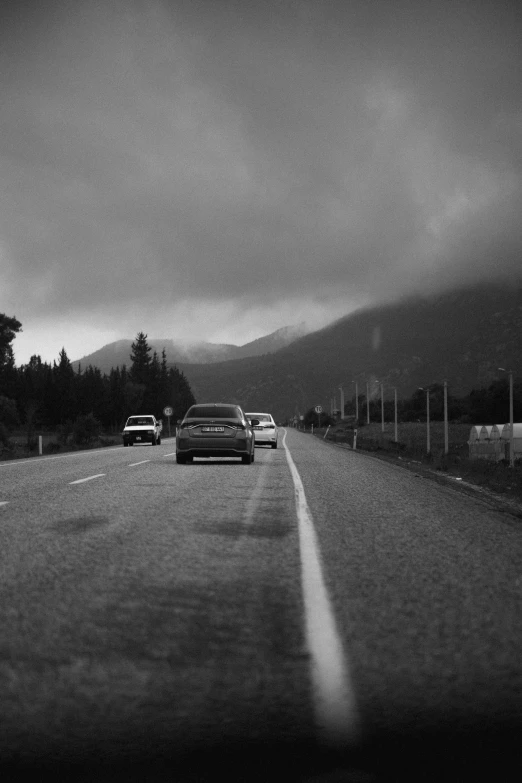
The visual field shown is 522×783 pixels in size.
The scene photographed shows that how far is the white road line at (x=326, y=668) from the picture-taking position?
3.28 meters

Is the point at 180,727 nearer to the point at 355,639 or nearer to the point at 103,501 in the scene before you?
the point at 355,639

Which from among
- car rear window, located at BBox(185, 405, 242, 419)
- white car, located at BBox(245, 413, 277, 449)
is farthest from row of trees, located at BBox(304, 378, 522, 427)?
car rear window, located at BBox(185, 405, 242, 419)

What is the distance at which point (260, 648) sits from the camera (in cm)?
429

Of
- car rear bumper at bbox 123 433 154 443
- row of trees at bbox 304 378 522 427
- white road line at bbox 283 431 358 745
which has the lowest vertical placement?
white road line at bbox 283 431 358 745

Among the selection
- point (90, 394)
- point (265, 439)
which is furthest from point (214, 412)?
point (90, 394)

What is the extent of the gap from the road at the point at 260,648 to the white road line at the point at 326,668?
1 cm

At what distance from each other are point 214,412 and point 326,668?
1830 centimetres

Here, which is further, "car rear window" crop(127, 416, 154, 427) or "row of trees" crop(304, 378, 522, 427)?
"row of trees" crop(304, 378, 522, 427)

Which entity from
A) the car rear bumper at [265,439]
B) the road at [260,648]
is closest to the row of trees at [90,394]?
the car rear bumper at [265,439]

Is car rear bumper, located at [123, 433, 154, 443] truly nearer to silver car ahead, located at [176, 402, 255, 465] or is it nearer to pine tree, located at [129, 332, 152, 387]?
silver car ahead, located at [176, 402, 255, 465]

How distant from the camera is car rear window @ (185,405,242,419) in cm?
2189

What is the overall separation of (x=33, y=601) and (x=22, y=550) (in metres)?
2.05

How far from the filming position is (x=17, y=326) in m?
79.0

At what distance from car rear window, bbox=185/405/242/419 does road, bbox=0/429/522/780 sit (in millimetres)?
12753
